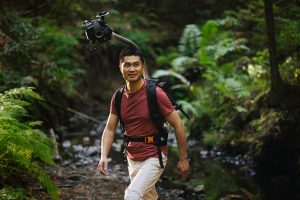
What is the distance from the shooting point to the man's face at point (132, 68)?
454 centimetres

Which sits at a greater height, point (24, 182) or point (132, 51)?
point (132, 51)

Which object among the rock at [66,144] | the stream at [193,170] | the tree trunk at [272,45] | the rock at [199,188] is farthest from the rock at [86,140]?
the tree trunk at [272,45]

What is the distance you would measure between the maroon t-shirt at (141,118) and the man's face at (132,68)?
0.15 meters

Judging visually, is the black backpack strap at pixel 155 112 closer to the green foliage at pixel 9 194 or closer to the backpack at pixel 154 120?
the backpack at pixel 154 120

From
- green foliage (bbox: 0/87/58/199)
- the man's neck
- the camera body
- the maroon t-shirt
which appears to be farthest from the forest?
the maroon t-shirt

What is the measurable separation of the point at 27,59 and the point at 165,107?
226 inches

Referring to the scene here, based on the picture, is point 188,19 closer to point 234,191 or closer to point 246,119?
point 246,119

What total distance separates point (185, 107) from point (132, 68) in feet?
29.2

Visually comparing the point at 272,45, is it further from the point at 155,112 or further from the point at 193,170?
the point at 155,112

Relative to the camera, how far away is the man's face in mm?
4535

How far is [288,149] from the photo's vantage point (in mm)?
8562

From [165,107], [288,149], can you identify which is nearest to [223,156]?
[288,149]

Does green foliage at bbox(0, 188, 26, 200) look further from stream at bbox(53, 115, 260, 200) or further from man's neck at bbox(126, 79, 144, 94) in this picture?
stream at bbox(53, 115, 260, 200)

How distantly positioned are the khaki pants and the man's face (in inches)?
33.8
